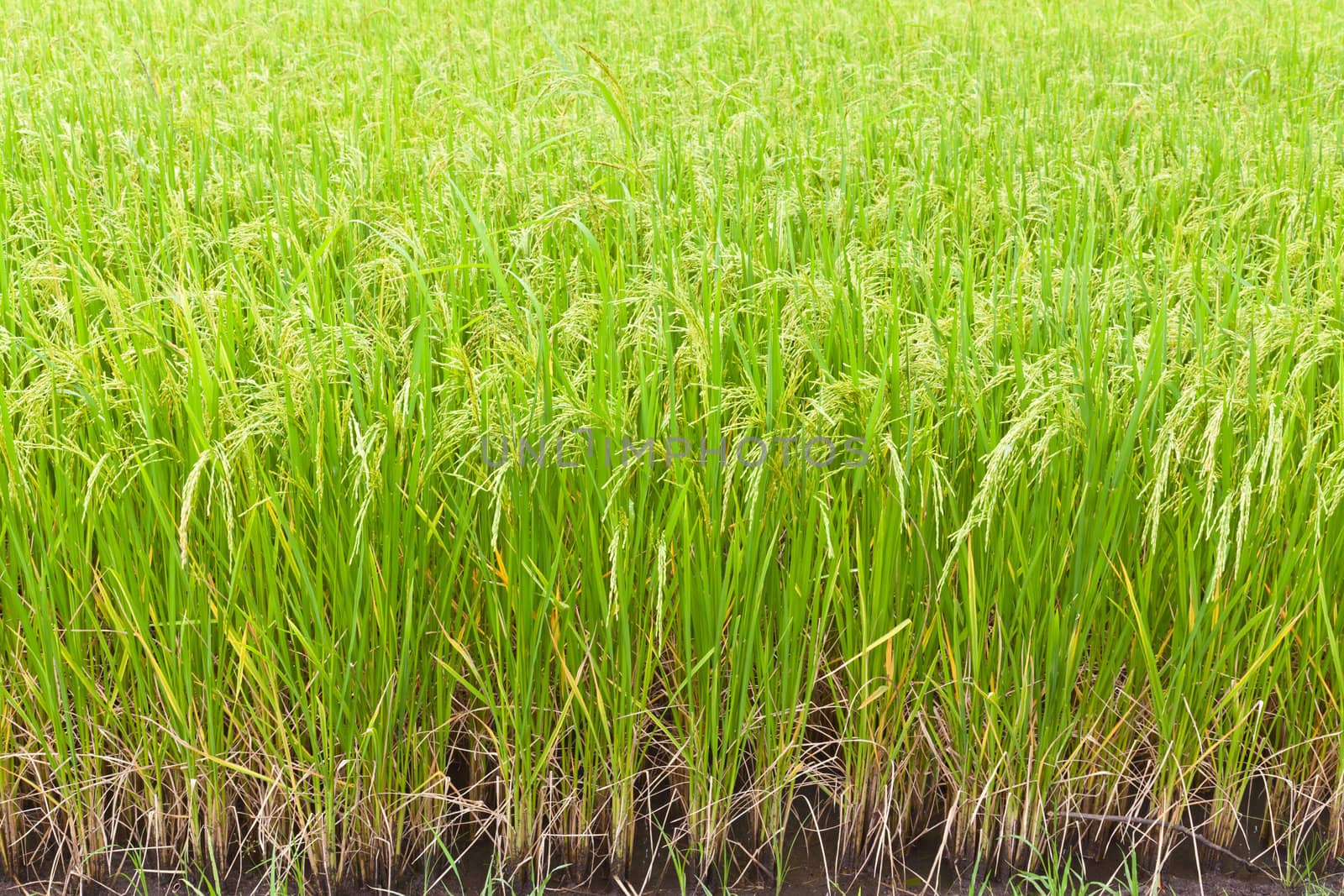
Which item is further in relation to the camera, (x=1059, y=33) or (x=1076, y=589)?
(x=1059, y=33)

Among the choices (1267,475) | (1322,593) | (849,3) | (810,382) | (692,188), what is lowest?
(1322,593)

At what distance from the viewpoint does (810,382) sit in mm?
1909

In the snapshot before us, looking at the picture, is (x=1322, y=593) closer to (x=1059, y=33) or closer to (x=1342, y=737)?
(x=1342, y=737)

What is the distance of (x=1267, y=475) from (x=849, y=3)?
4.41 m

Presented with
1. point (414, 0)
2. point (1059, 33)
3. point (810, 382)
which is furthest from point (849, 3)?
point (810, 382)

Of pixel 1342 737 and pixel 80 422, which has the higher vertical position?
pixel 80 422

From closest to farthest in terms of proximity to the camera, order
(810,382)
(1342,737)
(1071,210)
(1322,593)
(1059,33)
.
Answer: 1. (1322,593)
2. (1342,737)
3. (810,382)
4. (1071,210)
5. (1059,33)

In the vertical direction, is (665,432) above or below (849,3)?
below

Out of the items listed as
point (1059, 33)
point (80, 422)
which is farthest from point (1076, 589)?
point (1059, 33)

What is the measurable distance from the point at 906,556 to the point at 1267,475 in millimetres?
565

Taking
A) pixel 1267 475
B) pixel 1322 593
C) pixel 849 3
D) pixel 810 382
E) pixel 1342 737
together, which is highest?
pixel 849 3

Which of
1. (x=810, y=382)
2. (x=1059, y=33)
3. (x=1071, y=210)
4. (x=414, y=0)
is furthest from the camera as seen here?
(x=414, y=0)

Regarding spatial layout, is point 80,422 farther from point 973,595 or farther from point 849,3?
point 849,3

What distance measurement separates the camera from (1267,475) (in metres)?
1.76
